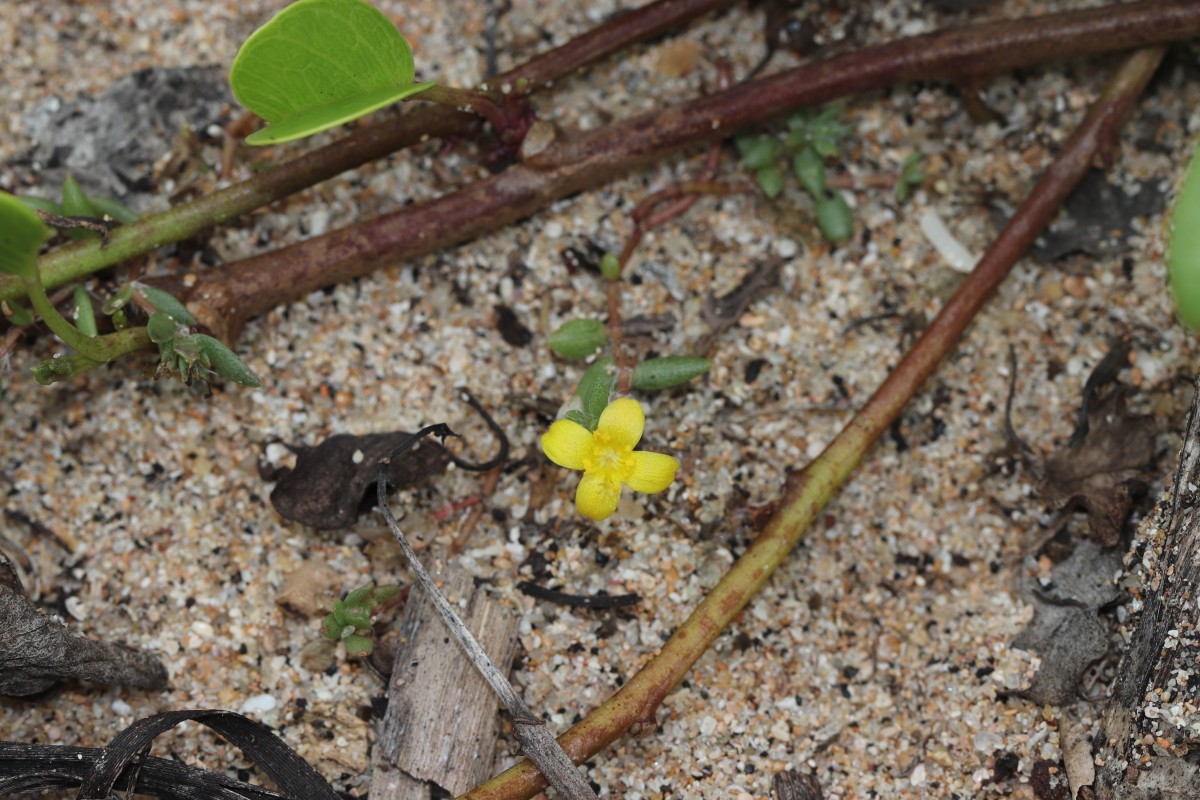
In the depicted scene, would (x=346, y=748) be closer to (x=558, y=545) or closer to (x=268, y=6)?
(x=558, y=545)

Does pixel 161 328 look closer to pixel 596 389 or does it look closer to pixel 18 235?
pixel 18 235

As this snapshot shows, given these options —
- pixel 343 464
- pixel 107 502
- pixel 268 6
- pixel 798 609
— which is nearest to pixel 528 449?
pixel 343 464

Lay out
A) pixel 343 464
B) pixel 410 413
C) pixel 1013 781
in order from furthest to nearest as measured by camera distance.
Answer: pixel 410 413, pixel 343 464, pixel 1013 781

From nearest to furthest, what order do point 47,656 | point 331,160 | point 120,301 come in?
point 47,656 < point 120,301 < point 331,160

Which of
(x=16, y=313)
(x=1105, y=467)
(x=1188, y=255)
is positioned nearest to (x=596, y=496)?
(x=1188, y=255)

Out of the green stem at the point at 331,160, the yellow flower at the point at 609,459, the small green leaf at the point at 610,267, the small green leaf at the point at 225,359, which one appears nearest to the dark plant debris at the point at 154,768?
the small green leaf at the point at 225,359

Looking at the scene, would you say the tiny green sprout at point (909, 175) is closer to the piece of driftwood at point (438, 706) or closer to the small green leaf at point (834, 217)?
the small green leaf at point (834, 217)
